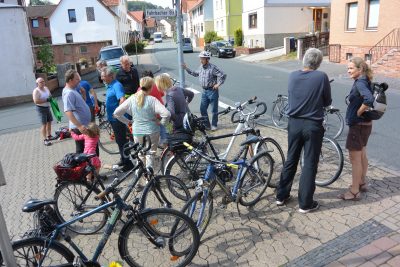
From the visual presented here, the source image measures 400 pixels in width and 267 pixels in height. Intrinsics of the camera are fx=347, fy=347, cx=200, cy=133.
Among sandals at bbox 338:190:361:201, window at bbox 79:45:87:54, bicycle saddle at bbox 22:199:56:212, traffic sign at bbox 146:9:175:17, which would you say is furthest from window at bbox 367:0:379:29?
window at bbox 79:45:87:54

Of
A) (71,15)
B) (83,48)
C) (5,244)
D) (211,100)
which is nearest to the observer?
(5,244)

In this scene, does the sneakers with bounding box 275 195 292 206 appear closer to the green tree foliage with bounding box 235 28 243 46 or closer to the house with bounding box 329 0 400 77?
the house with bounding box 329 0 400 77

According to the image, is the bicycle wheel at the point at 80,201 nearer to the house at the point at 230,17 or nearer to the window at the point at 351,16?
the window at the point at 351,16

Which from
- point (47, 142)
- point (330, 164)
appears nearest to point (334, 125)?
point (330, 164)

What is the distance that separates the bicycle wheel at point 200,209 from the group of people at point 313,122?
1.20 metres

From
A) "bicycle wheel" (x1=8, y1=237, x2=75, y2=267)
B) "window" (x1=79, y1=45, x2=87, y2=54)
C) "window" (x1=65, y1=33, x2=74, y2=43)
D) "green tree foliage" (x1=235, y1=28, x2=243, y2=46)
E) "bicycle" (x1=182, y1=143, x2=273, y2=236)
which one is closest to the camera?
"bicycle wheel" (x1=8, y1=237, x2=75, y2=267)

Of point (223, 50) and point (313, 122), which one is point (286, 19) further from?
point (313, 122)

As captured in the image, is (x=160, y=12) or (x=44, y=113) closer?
(x=160, y=12)

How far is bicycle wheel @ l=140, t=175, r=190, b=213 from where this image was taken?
413cm

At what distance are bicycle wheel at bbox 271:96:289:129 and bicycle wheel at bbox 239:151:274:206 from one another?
406cm

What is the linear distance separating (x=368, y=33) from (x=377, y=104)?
17254 mm

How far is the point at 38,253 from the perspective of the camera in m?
2.96

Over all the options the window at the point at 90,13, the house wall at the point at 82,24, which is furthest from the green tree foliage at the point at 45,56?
the window at the point at 90,13

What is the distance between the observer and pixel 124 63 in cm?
666
